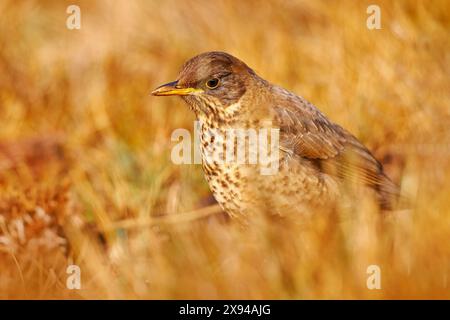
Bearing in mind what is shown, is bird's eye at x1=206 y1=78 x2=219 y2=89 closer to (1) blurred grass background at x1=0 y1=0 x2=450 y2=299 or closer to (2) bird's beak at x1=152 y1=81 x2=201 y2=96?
(2) bird's beak at x1=152 y1=81 x2=201 y2=96

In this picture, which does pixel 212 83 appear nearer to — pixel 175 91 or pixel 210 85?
pixel 210 85

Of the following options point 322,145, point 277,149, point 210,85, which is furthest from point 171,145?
point 277,149

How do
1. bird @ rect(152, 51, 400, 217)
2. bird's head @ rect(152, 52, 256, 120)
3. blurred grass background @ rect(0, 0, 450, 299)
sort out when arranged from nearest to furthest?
blurred grass background @ rect(0, 0, 450, 299), bird @ rect(152, 51, 400, 217), bird's head @ rect(152, 52, 256, 120)

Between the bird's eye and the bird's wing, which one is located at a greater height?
the bird's eye

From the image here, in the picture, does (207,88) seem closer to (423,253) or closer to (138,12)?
(423,253)

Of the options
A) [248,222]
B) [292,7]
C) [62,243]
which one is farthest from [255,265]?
[292,7]

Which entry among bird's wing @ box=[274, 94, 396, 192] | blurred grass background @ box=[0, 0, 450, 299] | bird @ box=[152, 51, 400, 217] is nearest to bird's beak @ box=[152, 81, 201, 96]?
bird @ box=[152, 51, 400, 217]

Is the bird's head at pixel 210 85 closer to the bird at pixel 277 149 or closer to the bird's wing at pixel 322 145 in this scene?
the bird at pixel 277 149

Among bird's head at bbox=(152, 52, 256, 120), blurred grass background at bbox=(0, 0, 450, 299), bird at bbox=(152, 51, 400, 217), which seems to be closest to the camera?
blurred grass background at bbox=(0, 0, 450, 299)
